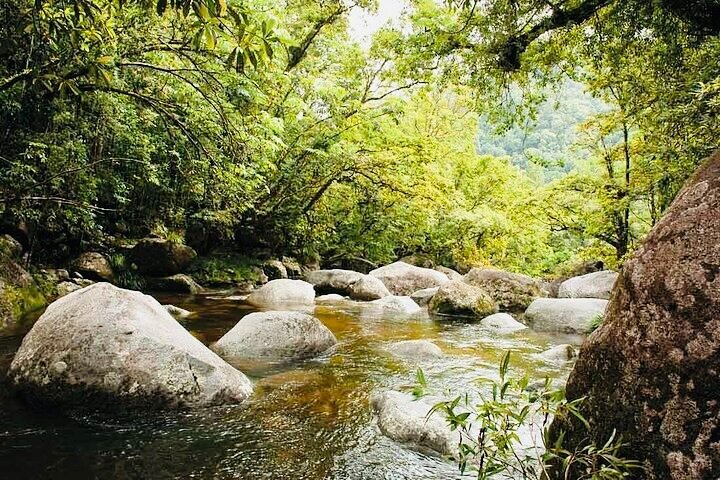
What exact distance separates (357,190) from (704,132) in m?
15.5

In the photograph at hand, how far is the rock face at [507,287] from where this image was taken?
45.9ft

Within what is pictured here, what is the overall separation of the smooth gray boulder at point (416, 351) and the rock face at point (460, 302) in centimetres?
470

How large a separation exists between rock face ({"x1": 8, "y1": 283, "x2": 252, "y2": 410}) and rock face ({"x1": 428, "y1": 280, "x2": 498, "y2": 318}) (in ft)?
25.9

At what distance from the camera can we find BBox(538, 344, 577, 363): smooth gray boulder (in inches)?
299

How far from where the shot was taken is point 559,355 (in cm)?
769

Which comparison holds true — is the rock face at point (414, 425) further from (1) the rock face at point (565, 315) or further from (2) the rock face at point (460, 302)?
(2) the rock face at point (460, 302)

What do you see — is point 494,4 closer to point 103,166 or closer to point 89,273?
point 103,166

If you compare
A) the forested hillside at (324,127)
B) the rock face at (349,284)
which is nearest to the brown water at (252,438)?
the forested hillside at (324,127)

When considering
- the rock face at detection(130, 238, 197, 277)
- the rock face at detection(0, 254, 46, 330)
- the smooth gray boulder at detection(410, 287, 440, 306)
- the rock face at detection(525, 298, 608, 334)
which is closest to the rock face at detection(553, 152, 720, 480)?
the rock face at detection(525, 298, 608, 334)

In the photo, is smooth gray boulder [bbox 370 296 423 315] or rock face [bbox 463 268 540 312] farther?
rock face [bbox 463 268 540 312]

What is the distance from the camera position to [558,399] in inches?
91.5

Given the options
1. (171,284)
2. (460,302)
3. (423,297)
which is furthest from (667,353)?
(171,284)

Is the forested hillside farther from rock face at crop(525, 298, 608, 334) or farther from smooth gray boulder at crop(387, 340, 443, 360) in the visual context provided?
smooth gray boulder at crop(387, 340, 443, 360)

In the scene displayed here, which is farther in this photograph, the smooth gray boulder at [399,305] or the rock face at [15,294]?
the smooth gray boulder at [399,305]
